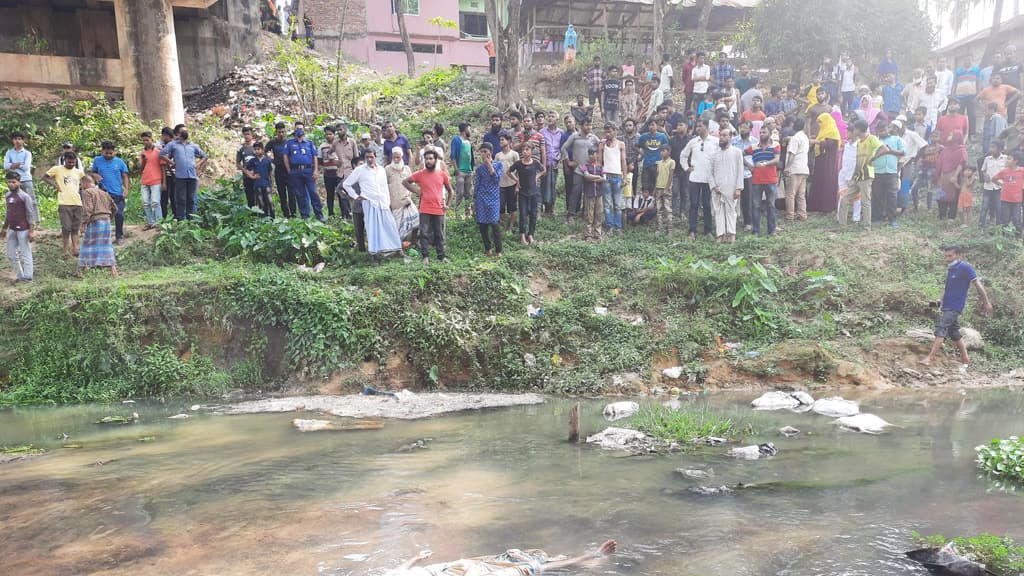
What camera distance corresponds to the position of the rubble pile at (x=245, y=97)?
1850cm

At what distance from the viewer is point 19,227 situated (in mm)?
10602

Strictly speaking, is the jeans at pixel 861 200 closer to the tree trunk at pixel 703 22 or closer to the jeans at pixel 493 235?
A: the jeans at pixel 493 235

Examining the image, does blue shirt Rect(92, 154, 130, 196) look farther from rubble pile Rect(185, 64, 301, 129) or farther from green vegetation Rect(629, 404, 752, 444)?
green vegetation Rect(629, 404, 752, 444)

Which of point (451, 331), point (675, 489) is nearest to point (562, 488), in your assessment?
point (675, 489)

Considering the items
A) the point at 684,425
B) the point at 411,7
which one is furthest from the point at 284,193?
the point at 411,7

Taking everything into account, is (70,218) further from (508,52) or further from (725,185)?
(725,185)

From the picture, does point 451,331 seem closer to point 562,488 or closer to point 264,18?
point 562,488

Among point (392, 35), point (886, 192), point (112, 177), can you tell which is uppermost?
point (392, 35)

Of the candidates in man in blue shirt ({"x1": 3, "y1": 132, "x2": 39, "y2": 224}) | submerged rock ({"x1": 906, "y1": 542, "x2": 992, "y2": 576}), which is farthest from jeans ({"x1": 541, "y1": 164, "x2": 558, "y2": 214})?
submerged rock ({"x1": 906, "y1": 542, "x2": 992, "y2": 576})

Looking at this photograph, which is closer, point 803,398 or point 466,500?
point 466,500

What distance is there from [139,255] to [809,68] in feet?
Result: 55.8

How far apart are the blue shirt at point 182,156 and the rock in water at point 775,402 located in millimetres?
9486

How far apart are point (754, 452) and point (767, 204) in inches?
259

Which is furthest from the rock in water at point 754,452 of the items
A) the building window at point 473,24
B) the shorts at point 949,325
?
the building window at point 473,24
